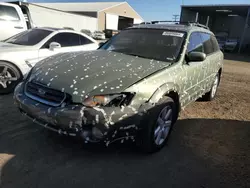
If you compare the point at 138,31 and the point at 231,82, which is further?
the point at 231,82

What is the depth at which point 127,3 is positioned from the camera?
45.9 m

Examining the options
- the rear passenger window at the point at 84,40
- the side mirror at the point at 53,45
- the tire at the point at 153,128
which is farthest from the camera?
the rear passenger window at the point at 84,40

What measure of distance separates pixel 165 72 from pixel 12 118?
2.67 m

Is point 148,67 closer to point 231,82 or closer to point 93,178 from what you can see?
point 93,178

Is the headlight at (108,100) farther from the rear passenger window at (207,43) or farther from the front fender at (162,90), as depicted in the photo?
the rear passenger window at (207,43)

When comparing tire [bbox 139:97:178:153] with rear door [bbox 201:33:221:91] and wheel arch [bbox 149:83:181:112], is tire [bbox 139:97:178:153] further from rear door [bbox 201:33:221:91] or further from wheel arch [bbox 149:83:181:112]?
rear door [bbox 201:33:221:91]

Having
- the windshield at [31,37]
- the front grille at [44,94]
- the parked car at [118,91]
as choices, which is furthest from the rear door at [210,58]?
the windshield at [31,37]

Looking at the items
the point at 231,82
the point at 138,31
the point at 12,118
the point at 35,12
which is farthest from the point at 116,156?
the point at 35,12

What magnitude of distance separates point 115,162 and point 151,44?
2.06 meters

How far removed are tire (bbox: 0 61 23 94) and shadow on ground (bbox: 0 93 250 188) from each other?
147 cm

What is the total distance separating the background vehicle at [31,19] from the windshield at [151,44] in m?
4.20

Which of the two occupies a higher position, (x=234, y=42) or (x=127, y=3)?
(x=127, y=3)

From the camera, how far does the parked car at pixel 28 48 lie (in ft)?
16.3

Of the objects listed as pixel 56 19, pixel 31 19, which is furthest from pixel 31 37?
pixel 56 19
